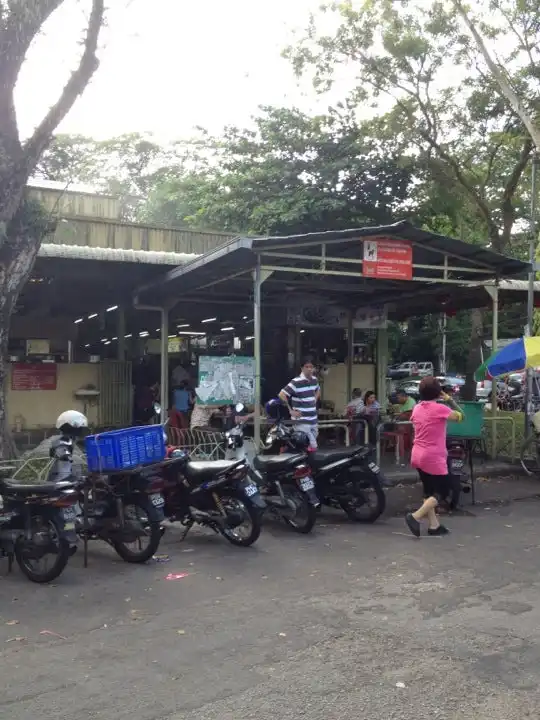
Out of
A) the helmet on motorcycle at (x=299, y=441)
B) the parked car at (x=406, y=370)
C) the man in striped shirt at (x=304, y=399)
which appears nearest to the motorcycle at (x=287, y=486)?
the helmet on motorcycle at (x=299, y=441)

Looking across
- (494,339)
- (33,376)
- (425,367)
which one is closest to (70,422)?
(33,376)

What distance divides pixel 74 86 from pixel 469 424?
6.24 meters

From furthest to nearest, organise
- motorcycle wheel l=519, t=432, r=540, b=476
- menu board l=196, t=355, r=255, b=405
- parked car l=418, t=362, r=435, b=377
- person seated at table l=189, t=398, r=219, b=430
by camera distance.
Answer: parked car l=418, t=362, r=435, b=377
motorcycle wheel l=519, t=432, r=540, b=476
person seated at table l=189, t=398, r=219, b=430
menu board l=196, t=355, r=255, b=405

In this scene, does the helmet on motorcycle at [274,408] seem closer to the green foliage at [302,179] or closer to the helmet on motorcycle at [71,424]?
the helmet on motorcycle at [71,424]

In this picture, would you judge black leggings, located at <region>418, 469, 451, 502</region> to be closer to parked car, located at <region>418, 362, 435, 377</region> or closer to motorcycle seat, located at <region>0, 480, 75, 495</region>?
motorcycle seat, located at <region>0, 480, 75, 495</region>

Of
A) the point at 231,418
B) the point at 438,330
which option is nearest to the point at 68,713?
the point at 231,418

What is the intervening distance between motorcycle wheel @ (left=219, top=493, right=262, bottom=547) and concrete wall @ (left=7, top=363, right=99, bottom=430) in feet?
19.5

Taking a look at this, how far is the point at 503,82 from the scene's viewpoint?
44.3 feet

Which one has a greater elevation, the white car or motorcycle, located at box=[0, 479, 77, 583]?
the white car

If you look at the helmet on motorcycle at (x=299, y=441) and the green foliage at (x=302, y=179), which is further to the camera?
the green foliage at (x=302, y=179)

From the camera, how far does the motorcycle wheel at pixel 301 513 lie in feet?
24.3

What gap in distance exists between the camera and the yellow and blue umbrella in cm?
1076

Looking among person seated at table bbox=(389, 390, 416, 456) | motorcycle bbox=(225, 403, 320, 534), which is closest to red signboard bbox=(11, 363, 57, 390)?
motorcycle bbox=(225, 403, 320, 534)

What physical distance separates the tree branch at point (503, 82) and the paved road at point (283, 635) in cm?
891
